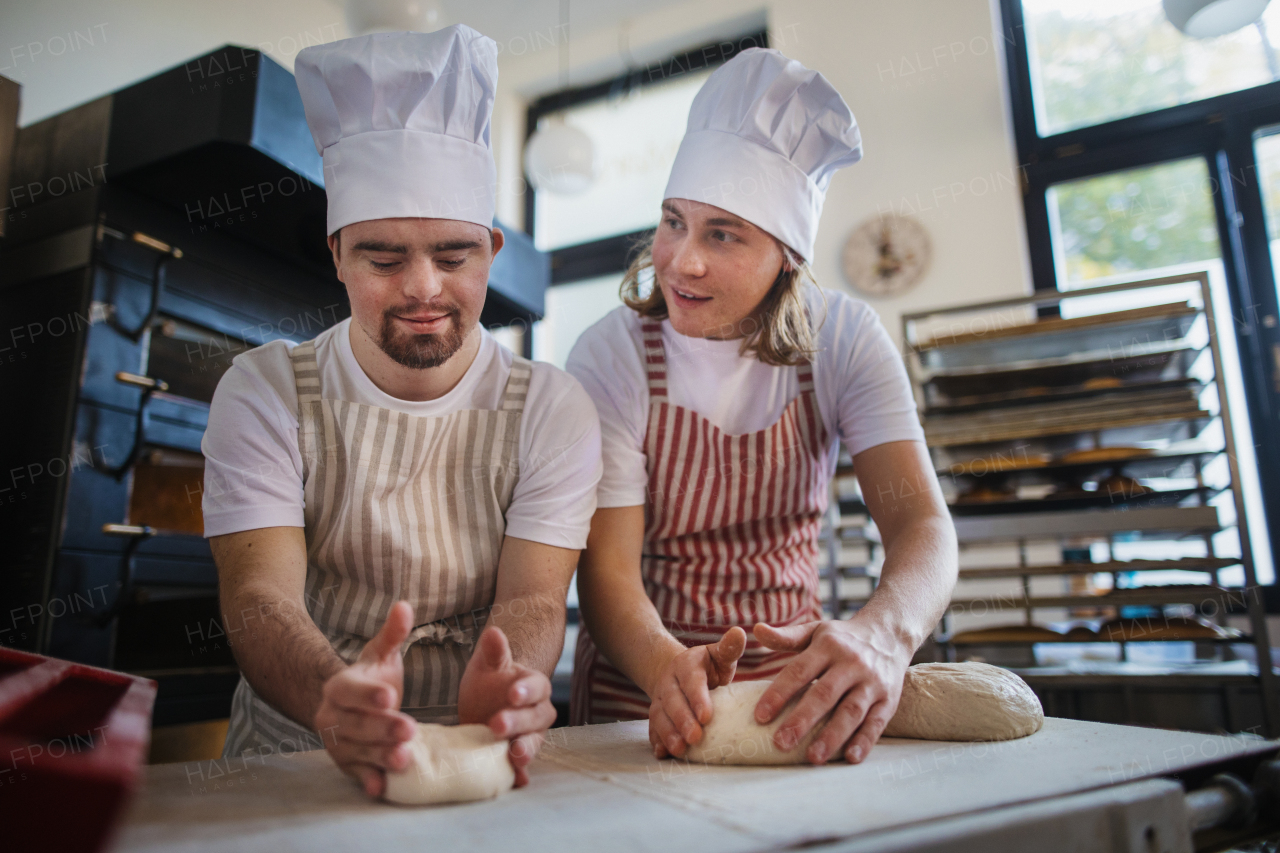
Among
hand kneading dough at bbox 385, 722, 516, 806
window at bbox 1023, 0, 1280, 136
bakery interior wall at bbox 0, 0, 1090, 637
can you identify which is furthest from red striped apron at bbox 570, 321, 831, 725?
window at bbox 1023, 0, 1280, 136

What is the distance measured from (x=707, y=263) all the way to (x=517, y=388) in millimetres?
350

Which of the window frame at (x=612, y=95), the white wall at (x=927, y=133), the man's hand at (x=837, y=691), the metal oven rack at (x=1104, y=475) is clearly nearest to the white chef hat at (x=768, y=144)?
the man's hand at (x=837, y=691)

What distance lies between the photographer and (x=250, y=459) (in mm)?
1077

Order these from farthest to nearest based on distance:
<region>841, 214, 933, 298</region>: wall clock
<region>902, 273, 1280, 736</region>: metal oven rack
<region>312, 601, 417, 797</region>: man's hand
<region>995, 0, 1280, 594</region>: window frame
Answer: <region>841, 214, 933, 298</region>: wall clock → <region>995, 0, 1280, 594</region>: window frame → <region>902, 273, 1280, 736</region>: metal oven rack → <region>312, 601, 417, 797</region>: man's hand

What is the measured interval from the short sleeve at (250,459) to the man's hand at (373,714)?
0.38 metres

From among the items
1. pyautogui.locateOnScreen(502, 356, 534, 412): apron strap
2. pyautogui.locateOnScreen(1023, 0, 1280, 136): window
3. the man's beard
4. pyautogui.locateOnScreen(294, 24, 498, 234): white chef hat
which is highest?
pyautogui.locateOnScreen(1023, 0, 1280, 136): window

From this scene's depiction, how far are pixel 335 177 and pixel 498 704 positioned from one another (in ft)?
2.41

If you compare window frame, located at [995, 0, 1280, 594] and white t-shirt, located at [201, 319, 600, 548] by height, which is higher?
window frame, located at [995, 0, 1280, 594]

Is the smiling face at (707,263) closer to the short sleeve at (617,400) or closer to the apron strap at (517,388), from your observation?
the short sleeve at (617,400)

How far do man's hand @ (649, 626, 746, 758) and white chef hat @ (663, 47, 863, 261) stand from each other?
67cm

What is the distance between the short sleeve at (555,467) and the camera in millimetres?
1177

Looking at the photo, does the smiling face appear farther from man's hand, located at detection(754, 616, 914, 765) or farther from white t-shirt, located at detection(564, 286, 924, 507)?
man's hand, located at detection(754, 616, 914, 765)

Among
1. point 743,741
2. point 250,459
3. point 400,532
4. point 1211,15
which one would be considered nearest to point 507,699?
point 743,741

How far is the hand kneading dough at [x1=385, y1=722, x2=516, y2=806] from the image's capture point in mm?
721
